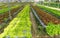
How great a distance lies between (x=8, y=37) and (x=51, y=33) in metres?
3.48

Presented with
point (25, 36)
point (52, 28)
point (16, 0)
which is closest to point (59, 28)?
point (52, 28)

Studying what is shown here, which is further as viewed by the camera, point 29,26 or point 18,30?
point 29,26

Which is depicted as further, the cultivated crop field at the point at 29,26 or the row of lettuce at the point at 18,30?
the cultivated crop field at the point at 29,26

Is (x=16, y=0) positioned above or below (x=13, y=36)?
below

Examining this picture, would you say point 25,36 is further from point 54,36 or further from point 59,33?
point 59,33

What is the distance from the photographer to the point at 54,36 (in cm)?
1422

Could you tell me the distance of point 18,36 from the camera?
1366 cm

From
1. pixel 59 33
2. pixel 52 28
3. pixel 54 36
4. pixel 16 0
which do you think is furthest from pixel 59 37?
pixel 16 0

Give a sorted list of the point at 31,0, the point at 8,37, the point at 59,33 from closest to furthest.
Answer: the point at 8,37 < the point at 59,33 < the point at 31,0

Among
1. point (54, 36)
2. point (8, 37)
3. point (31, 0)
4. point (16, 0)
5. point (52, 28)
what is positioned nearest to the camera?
point (8, 37)

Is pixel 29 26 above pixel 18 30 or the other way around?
the other way around

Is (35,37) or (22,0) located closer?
(35,37)

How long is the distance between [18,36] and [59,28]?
3.96 metres

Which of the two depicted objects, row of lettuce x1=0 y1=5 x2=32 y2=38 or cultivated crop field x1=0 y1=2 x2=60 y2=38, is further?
cultivated crop field x1=0 y1=2 x2=60 y2=38
